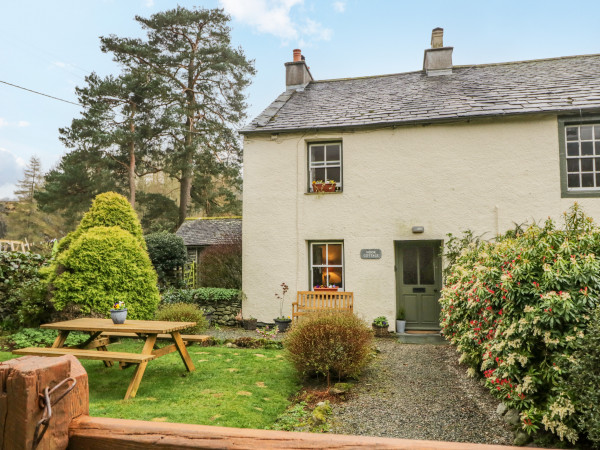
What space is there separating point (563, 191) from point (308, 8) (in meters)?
9.95

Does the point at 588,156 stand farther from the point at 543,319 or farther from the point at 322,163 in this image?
the point at 543,319

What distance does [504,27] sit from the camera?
12656 mm

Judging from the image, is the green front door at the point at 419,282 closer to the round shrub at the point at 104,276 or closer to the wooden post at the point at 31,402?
the round shrub at the point at 104,276

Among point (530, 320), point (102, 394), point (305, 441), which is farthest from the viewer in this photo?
point (102, 394)

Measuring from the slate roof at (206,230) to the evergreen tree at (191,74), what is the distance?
12.3 feet

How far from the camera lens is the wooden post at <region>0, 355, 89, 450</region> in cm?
112

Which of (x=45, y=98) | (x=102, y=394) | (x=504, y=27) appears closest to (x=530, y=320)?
(x=102, y=394)

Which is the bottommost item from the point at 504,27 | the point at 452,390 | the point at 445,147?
the point at 452,390

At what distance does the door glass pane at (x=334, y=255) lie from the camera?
10992 mm

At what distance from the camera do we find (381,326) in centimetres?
1020

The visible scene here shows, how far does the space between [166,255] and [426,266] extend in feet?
30.1

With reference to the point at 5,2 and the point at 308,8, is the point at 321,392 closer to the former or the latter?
the point at 308,8

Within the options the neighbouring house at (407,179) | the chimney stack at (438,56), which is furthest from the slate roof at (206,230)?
the chimney stack at (438,56)

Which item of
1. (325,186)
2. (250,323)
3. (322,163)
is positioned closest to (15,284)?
(250,323)
